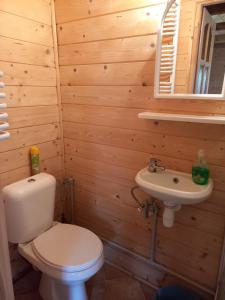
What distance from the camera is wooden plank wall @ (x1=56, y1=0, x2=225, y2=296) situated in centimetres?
129

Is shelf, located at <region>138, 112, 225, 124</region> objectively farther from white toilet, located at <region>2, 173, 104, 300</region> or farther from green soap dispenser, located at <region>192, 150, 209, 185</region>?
white toilet, located at <region>2, 173, 104, 300</region>

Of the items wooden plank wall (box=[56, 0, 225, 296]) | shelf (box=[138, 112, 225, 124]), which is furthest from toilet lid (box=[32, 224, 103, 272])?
shelf (box=[138, 112, 225, 124])

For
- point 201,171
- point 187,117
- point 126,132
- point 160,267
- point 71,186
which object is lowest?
point 160,267

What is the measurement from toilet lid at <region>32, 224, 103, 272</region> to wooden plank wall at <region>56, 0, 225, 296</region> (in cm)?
36

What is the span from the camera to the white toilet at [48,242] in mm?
1263

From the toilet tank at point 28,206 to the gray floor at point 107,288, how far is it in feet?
1.50

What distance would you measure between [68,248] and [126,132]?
2.72 ft

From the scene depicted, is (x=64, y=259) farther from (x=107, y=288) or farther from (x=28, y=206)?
(x=107, y=288)

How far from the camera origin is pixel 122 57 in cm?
140

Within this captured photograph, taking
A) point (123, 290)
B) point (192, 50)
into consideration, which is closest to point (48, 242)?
point (123, 290)

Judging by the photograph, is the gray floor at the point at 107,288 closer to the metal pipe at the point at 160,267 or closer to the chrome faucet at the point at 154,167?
the metal pipe at the point at 160,267

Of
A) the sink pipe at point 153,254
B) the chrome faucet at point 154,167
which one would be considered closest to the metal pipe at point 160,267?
the sink pipe at point 153,254

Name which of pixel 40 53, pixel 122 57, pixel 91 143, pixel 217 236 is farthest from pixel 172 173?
pixel 40 53

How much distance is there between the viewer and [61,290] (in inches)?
55.5
